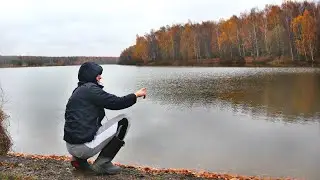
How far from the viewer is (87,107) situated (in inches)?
235

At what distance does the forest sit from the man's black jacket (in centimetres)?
6164

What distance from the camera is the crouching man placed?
5898 millimetres

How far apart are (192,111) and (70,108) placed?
13673 millimetres

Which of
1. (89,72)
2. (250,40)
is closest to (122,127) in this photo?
(89,72)

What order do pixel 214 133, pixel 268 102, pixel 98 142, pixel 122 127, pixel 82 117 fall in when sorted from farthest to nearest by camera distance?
pixel 268 102 < pixel 214 133 < pixel 122 127 < pixel 98 142 < pixel 82 117

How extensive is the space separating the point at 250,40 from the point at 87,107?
76.7 meters

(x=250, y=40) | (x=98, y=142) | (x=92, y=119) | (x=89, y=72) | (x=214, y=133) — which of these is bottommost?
(x=214, y=133)

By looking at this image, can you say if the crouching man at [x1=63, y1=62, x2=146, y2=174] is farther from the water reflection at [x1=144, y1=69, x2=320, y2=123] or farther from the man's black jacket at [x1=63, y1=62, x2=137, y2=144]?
the water reflection at [x1=144, y1=69, x2=320, y2=123]

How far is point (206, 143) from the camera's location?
1235 cm

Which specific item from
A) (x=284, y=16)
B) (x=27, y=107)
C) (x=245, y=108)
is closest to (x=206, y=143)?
(x=245, y=108)

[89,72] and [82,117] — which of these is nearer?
[82,117]

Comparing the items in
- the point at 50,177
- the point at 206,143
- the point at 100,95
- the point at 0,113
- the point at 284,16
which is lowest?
the point at 206,143

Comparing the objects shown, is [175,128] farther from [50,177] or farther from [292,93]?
[292,93]

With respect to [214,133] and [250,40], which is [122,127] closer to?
[214,133]
